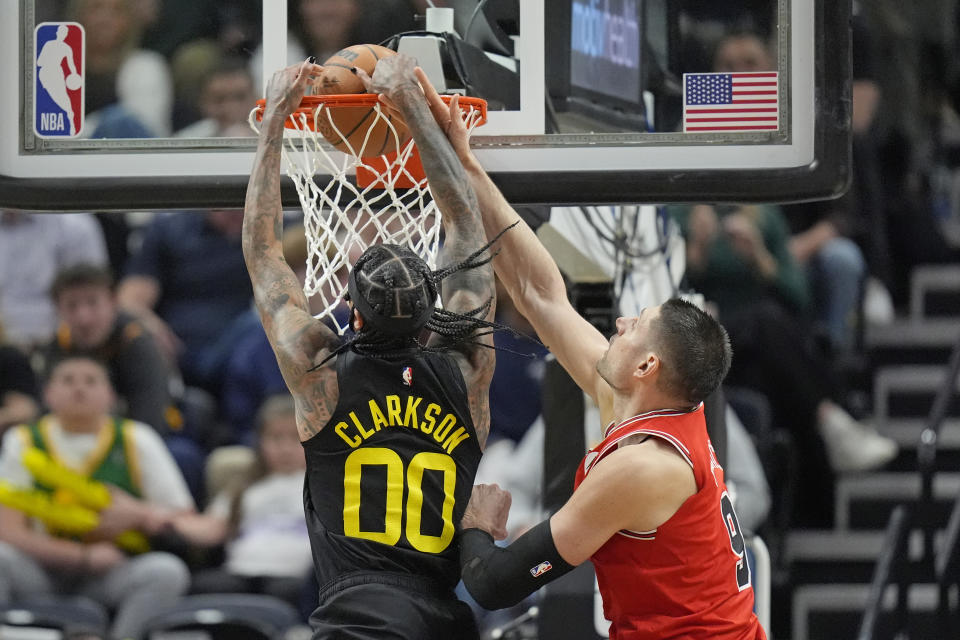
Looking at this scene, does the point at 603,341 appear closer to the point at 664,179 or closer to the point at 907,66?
the point at 664,179

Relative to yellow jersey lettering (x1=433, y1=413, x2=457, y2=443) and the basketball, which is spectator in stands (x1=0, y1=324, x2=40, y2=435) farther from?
yellow jersey lettering (x1=433, y1=413, x2=457, y2=443)

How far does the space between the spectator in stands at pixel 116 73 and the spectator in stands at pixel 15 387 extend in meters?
3.02

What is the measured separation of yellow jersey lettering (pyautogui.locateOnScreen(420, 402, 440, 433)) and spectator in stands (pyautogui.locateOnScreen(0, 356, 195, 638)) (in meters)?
3.66

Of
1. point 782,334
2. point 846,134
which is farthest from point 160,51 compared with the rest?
point 782,334

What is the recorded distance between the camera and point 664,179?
383 centimetres

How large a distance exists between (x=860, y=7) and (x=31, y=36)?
632cm

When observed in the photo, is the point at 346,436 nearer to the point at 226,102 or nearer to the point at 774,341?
the point at 226,102

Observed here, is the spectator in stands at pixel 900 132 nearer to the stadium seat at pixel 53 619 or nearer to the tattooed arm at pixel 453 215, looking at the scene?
the stadium seat at pixel 53 619

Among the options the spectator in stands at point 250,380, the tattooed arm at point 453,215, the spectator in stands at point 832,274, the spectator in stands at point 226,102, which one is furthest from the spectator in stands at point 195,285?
the tattooed arm at point 453,215

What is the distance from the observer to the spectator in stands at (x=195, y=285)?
774 cm

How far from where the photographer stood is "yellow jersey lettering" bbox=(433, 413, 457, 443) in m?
3.39

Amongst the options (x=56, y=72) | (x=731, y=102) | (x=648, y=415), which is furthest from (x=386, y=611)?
(x=56, y=72)

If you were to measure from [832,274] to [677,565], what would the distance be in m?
5.05

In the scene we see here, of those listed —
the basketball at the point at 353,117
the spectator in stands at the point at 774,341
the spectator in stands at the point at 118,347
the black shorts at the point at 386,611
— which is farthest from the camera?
the spectator in stands at the point at 774,341
